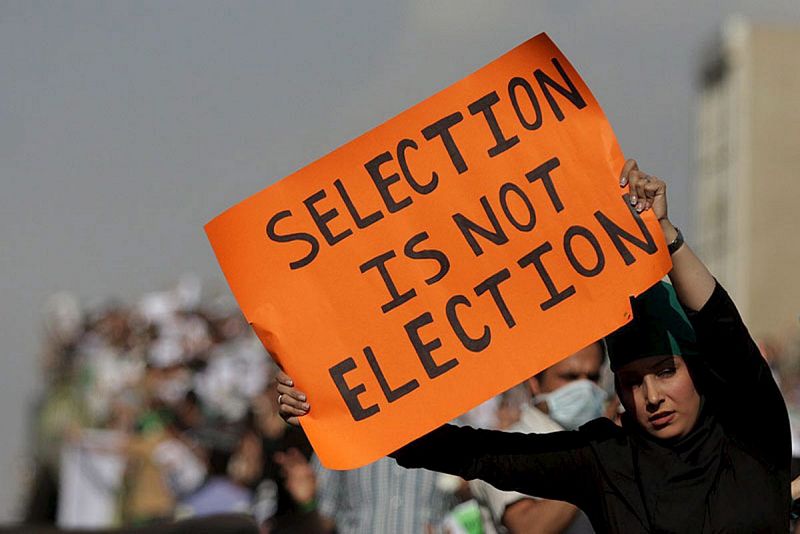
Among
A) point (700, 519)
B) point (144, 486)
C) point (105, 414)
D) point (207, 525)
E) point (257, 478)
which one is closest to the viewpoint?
point (700, 519)

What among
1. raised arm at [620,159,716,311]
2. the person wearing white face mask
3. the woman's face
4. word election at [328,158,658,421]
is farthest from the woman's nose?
the person wearing white face mask

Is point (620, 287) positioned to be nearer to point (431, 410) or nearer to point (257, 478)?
point (431, 410)

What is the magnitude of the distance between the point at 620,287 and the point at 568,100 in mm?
486

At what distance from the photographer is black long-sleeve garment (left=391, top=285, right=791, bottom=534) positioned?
3.76m

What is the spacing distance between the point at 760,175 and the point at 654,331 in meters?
79.2

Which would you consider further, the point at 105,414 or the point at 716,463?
the point at 105,414

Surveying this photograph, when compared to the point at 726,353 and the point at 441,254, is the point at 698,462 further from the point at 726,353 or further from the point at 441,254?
the point at 441,254

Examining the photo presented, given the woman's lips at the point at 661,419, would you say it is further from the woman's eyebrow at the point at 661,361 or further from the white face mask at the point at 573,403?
the white face mask at the point at 573,403

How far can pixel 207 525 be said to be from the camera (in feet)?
21.4

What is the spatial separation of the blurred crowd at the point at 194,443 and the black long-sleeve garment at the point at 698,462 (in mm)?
841

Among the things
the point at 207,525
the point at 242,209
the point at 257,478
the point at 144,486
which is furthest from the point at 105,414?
the point at 242,209

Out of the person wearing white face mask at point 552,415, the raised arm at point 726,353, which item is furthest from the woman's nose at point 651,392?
the person wearing white face mask at point 552,415

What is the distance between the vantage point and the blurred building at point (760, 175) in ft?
252

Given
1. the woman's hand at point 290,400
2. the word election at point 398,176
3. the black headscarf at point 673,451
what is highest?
the word election at point 398,176
